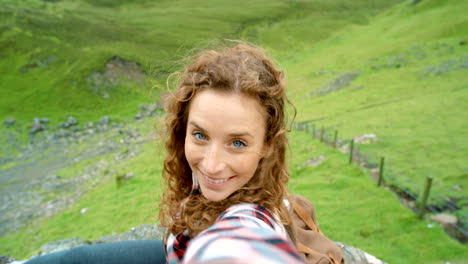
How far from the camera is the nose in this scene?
1467 millimetres

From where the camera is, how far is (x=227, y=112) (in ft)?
4.71

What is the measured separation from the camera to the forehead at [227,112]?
144cm

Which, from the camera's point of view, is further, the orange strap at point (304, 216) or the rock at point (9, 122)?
the rock at point (9, 122)

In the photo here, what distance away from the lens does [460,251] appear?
3.82 metres

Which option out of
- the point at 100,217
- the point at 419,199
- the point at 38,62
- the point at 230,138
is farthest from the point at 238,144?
the point at 38,62

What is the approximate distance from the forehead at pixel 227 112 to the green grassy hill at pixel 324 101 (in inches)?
35.8

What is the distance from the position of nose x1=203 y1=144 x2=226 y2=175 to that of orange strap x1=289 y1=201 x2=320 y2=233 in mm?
698

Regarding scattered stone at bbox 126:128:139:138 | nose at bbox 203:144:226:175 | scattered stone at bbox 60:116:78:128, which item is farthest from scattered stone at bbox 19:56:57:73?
nose at bbox 203:144:226:175

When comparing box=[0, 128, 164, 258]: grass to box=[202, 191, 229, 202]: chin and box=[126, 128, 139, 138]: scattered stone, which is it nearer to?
box=[202, 191, 229, 202]: chin

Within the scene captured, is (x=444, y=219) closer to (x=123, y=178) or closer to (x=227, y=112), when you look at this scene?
(x=227, y=112)

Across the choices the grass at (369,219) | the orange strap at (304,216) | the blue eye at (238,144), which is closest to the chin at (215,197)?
the blue eye at (238,144)

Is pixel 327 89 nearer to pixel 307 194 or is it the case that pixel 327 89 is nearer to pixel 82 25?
pixel 307 194

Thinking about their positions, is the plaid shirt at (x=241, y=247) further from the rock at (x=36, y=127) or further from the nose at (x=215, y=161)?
the rock at (x=36, y=127)

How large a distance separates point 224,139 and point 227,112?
5.6 inches
